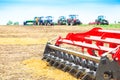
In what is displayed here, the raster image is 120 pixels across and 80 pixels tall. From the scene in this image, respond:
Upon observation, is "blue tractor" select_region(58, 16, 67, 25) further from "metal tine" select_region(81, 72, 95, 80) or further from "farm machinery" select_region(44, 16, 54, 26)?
"metal tine" select_region(81, 72, 95, 80)

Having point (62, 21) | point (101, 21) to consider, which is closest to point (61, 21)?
point (62, 21)

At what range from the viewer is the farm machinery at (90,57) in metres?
6.85

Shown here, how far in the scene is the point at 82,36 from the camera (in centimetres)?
946

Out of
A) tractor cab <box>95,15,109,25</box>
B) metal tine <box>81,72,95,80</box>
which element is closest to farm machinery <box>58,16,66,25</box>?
tractor cab <box>95,15,109,25</box>

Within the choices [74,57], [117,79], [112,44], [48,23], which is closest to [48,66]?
[74,57]

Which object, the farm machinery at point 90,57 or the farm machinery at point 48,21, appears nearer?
the farm machinery at point 90,57

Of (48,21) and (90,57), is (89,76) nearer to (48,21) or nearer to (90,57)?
(90,57)

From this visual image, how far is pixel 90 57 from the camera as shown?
7492 millimetres

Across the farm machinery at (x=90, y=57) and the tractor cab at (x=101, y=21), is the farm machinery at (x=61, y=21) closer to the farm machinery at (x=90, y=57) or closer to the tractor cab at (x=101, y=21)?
the tractor cab at (x=101, y=21)

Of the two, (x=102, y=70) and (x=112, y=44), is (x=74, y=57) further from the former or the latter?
(x=102, y=70)

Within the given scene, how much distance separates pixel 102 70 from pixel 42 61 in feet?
13.8

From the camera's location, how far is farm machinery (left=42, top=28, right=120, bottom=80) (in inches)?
270

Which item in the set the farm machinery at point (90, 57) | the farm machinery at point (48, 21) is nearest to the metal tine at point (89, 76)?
the farm machinery at point (90, 57)

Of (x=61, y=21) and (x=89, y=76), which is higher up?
(x=89, y=76)
